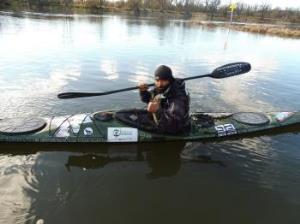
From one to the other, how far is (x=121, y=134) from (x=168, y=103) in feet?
3.79

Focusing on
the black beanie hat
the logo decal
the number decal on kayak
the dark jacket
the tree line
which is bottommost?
the tree line

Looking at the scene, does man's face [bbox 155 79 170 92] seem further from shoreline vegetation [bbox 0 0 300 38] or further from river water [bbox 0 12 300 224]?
shoreline vegetation [bbox 0 0 300 38]

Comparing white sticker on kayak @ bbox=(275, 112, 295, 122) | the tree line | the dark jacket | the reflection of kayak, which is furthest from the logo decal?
the tree line

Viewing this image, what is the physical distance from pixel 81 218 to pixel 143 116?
2.82 meters

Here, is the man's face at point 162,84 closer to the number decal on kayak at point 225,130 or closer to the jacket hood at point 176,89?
the jacket hood at point 176,89

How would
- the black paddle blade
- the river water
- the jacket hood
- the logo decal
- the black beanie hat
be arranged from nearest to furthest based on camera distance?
the river water → the black beanie hat → the jacket hood → the logo decal → the black paddle blade

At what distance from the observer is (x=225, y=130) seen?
24.2ft

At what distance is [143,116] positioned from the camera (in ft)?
22.9

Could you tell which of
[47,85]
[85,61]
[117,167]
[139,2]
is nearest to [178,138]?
[117,167]

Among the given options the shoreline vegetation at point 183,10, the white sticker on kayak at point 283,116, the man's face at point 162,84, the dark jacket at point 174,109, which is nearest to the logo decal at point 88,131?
the dark jacket at point 174,109

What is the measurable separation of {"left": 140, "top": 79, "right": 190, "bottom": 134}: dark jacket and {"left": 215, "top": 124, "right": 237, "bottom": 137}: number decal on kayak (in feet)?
2.88

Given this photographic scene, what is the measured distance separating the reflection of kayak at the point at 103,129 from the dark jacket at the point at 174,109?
0.22m

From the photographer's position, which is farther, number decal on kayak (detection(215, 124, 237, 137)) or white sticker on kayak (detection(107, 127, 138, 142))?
number decal on kayak (detection(215, 124, 237, 137))

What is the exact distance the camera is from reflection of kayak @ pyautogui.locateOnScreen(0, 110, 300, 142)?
6.50 metres
